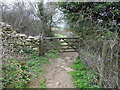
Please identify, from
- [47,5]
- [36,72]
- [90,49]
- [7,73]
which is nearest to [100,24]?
[90,49]

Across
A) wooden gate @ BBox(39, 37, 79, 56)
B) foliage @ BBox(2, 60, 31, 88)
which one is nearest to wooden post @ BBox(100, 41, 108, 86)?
foliage @ BBox(2, 60, 31, 88)

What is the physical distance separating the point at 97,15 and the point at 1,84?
4003 millimetres

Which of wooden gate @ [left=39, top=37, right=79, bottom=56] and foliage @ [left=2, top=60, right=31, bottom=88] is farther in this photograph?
wooden gate @ [left=39, top=37, right=79, bottom=56]

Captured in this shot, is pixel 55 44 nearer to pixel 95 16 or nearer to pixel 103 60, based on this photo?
pixel 95 16

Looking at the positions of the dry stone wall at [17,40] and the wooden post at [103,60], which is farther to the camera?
the dry stone wall at [17,40]

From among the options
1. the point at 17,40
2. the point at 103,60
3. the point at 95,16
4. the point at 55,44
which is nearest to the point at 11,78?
the point at 103,60

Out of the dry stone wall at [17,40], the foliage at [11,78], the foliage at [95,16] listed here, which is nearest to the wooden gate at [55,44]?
the dry stone wall at [17,40]

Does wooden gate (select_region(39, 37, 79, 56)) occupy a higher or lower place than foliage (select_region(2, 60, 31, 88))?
higher

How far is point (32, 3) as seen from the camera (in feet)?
21.5

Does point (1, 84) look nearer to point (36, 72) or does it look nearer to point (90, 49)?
point (36, 72)

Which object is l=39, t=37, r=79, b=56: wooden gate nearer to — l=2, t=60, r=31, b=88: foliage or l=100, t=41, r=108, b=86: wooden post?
l=2, t=60, r=31, b=88: foliage

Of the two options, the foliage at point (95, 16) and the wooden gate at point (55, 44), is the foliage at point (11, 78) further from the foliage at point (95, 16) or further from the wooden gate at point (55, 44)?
the foliage at point (95, 16)

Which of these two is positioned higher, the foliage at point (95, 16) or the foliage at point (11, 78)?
the foliage at point (95, 16)

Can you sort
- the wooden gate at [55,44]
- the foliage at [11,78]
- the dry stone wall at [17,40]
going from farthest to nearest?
the wooden gate at [55,44]
the dry stone wall at [17,40]
the foliage at [11,78]
